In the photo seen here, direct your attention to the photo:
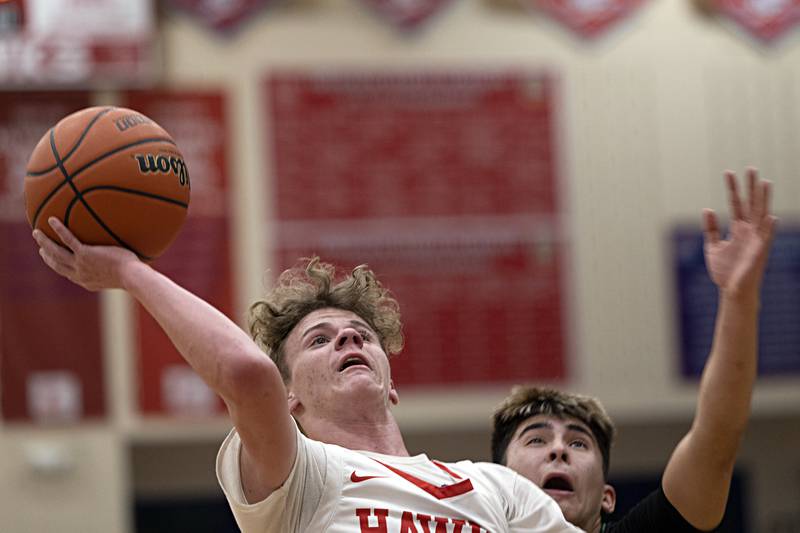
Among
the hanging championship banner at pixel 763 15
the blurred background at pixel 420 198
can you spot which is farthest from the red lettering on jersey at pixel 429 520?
the hanging championship banner at pixel 763 15

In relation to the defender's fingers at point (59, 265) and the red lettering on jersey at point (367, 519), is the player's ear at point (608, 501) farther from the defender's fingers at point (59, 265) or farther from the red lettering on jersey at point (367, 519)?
the defender's fingers at point (59, 265)

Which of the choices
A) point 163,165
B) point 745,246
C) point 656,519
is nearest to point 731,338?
point 745,246

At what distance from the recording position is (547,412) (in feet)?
12.0

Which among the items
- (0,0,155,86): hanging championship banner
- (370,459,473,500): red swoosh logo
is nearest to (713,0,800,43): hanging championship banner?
(0,0,155,86): hanging championship banner

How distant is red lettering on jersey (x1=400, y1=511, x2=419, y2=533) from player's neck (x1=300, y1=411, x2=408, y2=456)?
0.27 metres

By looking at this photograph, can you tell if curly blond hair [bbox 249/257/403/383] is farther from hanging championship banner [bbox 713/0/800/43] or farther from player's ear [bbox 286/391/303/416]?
hanging championship banner [bbox 713/0/800/43]

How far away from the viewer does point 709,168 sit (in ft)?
30.3

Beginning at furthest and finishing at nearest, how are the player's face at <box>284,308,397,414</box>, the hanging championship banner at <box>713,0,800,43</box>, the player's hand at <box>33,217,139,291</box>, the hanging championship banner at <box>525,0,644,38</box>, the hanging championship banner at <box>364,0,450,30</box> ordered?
the hanging championship banner at <box>713,0,800,43</box> → the hanging championship banner at <box>525,0,644,38</box> → the hanging championship banner at <box>364,0,450,30</box> → the player's face at <box>284,308,397,414</box> → the player's hand at <box>33,217,139,291</box>

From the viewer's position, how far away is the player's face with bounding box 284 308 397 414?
3.11 meters

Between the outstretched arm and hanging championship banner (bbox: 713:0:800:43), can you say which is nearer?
the outstretched arm

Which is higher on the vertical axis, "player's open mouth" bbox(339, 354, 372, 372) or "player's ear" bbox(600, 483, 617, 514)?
"player's open mouth" bbox(339, 354, 372, 372)

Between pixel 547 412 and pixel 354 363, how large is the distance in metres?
0.73

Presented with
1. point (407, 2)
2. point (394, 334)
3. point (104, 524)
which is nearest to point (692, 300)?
point (407, 2)

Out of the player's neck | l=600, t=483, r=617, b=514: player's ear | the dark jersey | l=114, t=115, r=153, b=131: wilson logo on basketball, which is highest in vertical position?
l=114, t=115, r=153, b=131: wilson logo on basketball
